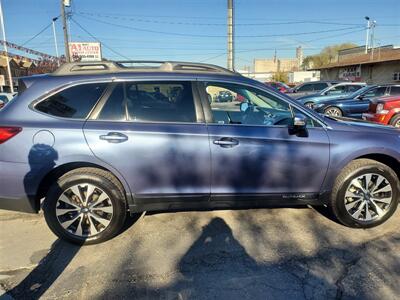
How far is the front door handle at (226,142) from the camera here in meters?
3.44

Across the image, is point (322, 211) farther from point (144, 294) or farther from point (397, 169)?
point (144, 294)

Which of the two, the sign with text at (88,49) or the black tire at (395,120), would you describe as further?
the sign with text at (88,49)

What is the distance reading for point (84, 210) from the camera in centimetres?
348

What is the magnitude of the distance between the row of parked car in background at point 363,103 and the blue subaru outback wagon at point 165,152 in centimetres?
331

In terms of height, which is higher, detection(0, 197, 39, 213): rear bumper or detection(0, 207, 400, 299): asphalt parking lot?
detection(0, 197, 39, 213): rear bumper

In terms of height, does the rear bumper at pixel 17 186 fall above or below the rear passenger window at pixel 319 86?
below

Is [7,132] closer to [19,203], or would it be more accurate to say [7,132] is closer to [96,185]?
[19,203]

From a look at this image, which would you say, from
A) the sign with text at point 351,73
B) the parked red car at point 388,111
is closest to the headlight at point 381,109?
the parked red car at point 388,111

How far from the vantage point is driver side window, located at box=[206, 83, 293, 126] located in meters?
3.69

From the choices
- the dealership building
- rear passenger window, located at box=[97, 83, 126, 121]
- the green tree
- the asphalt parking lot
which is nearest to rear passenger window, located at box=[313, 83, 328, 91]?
the dealership building

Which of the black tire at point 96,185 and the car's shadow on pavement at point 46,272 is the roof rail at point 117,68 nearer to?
the black tire at point 96,185

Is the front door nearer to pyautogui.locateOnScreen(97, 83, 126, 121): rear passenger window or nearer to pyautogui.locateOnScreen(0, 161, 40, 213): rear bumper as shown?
pyautogui.locateOnScreen(97, 83, 126, 121): rear passenger window

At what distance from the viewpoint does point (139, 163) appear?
3.41 metres

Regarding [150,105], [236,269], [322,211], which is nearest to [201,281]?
[236,269]
